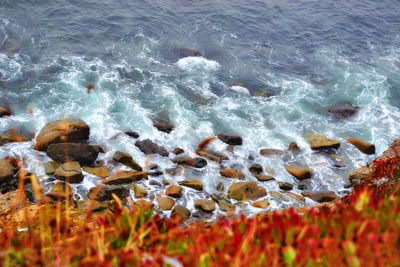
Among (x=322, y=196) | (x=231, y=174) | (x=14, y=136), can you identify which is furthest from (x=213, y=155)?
(x=14, y=136)

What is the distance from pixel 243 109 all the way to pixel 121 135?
20.8 feet

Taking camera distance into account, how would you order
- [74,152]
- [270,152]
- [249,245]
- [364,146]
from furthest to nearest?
[364,146]
[270,152]
[74,152]
[249,245]

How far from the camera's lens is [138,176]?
11828 millimetres

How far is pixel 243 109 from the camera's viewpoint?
17.0 meters

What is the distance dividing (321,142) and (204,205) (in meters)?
6.97

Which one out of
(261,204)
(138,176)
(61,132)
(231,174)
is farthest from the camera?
(231,174)

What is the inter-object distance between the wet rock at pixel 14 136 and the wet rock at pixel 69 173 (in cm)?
249

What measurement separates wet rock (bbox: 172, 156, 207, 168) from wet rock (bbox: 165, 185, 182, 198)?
1.70m

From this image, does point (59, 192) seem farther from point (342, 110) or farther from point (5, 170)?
point (342, 110)

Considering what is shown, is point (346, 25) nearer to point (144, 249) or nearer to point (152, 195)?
point (152, 195)

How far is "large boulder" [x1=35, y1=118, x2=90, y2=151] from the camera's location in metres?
12.6

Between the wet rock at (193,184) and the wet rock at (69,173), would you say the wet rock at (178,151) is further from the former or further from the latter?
the wet rock at (69,173)

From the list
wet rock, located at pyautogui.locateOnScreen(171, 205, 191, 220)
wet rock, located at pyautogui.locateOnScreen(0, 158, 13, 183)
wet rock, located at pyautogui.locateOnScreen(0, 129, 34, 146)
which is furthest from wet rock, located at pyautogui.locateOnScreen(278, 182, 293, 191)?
wet rock, located at pyautogui.locateOnScreen(0, 129, 34, 146)

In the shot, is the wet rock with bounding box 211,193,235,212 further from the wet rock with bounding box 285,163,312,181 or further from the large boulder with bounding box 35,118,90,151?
the large boulder with bounding box 35,118,90,151
